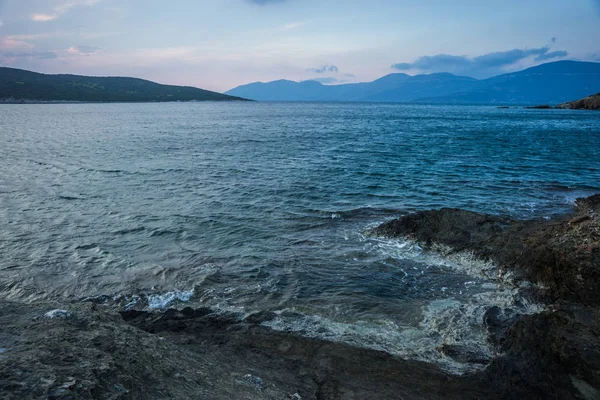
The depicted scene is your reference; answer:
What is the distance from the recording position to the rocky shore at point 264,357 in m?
6.19

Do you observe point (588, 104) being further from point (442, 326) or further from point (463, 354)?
point (463, 354)

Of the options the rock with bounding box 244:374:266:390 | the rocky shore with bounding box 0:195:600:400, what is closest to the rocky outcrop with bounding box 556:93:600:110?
the rocky shore with bounding box 0:195:600:400

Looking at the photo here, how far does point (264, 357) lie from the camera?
9492 millimetres

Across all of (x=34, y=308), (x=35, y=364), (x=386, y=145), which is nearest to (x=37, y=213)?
(x=34, y=308)

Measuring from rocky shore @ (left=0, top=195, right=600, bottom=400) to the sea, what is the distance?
0.67 meters

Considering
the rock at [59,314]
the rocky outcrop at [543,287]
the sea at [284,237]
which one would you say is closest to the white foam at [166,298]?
the sea at [284,237]

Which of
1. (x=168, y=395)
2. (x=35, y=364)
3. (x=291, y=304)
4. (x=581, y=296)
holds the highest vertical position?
(x=35, y=364)

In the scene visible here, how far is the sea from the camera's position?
40.1 ft

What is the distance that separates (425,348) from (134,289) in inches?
405

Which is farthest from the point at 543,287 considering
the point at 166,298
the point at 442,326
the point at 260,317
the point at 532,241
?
Result: the point at 166,298

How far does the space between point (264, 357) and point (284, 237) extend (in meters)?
9.79

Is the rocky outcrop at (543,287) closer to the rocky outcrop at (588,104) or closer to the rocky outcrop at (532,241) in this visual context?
the rocky outcrop at (532,241)

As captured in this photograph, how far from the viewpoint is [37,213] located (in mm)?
22062

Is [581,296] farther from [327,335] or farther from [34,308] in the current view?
[34,308]
